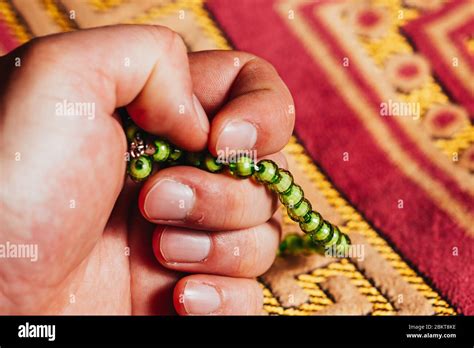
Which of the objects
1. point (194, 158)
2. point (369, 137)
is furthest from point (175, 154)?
point (369, 137)

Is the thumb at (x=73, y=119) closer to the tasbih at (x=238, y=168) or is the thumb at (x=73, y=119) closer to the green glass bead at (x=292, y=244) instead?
the tasbih at (x=238, y=168)

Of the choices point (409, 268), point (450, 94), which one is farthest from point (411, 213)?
point (450, 94)
